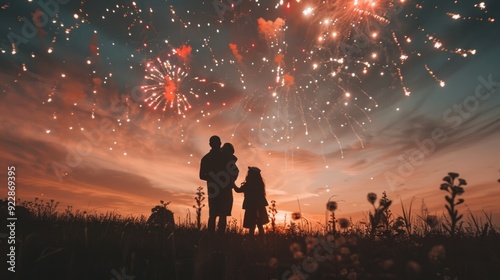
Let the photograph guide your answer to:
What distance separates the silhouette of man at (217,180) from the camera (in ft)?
26.5

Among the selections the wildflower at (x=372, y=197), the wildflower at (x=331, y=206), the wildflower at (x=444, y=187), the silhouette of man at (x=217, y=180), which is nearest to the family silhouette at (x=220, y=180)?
the silhouette of man at (x=217, y=180)

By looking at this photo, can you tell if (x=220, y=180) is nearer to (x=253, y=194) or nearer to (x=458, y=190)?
(x=253, y=194)

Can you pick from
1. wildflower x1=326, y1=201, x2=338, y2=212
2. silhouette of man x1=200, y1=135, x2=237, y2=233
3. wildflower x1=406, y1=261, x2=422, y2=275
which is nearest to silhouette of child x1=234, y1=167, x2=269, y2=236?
silhouette of man x1=200, y1=135, x2=237, y2=233

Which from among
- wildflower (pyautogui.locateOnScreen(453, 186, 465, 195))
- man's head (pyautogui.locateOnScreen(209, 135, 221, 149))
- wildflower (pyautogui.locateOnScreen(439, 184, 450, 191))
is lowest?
wildflower (pyautogui.locateOnScreen(453, 186, 465, 195))

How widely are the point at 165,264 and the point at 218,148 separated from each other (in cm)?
552

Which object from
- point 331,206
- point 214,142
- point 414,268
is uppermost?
point 214,142

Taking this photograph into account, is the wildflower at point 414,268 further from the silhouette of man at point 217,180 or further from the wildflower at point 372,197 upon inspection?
the silhouette of man at point 217,180

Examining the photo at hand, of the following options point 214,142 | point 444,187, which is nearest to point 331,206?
point 444,187

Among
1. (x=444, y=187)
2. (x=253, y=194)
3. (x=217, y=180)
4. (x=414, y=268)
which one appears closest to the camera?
(x=414, y=268)

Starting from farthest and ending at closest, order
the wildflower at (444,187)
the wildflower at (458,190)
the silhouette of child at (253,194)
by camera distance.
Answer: the silhouette of child at (253,194) → the wildflower at (444,187) → the wildflower at (458,190)

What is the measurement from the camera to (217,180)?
8250 mm

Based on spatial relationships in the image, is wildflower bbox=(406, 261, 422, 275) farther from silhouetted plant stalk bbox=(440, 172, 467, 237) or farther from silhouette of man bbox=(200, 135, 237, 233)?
silhouette of man bbox=(200, 135, 237, 233)

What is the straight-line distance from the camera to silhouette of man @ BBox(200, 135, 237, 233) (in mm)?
8070

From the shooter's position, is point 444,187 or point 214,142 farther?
point 214,142
